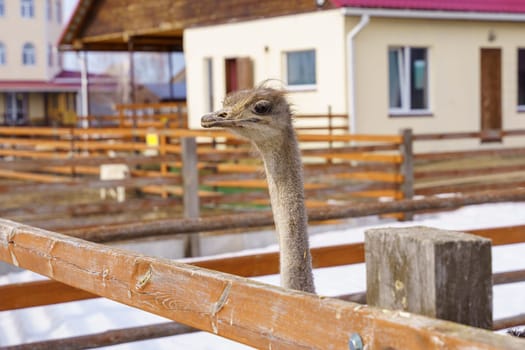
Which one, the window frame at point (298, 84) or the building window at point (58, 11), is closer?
the window frame at point (298, 84)

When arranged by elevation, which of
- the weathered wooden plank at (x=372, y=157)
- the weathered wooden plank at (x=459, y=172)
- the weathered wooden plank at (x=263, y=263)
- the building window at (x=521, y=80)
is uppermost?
the building window at (x=521, y=80)

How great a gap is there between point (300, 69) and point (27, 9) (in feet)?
120

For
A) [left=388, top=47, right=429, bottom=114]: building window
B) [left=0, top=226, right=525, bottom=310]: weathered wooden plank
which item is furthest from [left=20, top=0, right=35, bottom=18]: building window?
[left=0, top=226, right=525, bottom=310]: weathered wooden plank

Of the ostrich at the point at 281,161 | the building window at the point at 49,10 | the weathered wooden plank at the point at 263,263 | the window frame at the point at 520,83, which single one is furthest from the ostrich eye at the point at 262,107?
the building window at the point at 49,10

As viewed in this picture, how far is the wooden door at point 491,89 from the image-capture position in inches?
766

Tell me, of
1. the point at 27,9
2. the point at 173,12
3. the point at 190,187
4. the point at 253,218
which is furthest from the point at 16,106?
the point at 253,218

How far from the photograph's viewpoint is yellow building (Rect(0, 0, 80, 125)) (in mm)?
51344

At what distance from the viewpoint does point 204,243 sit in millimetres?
9523

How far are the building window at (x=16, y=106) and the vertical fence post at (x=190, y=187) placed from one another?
43021 millimetres

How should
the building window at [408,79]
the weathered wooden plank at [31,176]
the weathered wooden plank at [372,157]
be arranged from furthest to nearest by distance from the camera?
the building window at [408,79], the weathered wooden plank at [31,176], the weathered wooden plank at [372,157]

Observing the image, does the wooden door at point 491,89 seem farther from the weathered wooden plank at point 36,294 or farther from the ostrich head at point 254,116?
the ostrich head at point 254,116

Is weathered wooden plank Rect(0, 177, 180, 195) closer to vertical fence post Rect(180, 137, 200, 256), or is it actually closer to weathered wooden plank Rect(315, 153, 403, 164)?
vertical fence post Rect(180, 137, 200, 256)

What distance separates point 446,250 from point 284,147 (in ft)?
3.94

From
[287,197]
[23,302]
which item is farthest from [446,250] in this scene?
[23,302]
